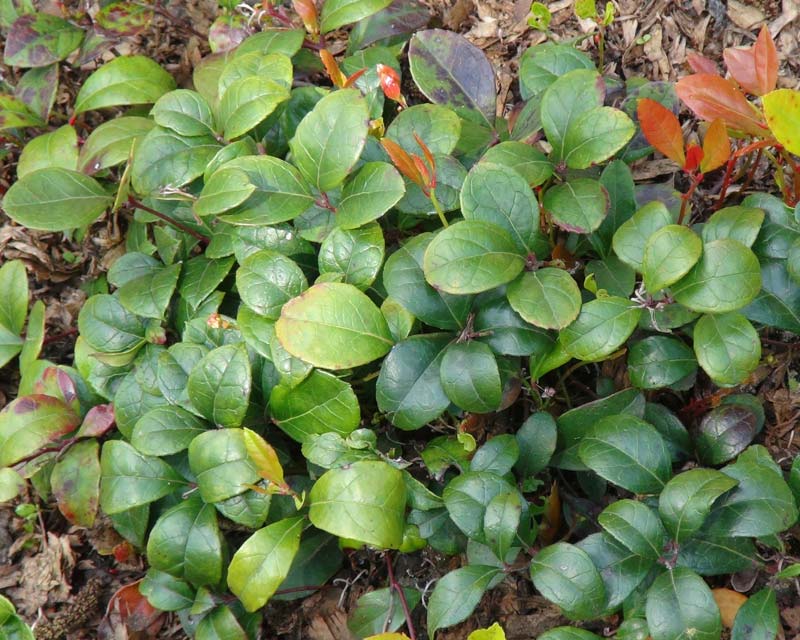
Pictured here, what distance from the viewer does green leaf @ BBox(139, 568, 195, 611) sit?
1839mm

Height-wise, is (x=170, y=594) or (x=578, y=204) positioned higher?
(x=578, y=204)

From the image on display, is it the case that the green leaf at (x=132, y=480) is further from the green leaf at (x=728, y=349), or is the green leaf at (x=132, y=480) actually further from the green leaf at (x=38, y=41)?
the green leaf at (x=38, y=41)

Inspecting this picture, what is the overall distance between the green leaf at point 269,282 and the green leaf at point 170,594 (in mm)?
692

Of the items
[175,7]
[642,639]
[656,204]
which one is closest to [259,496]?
[642,639]

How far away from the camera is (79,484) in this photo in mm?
1999

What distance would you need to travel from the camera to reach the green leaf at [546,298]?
5.01 ft

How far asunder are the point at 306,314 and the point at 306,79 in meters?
1.06

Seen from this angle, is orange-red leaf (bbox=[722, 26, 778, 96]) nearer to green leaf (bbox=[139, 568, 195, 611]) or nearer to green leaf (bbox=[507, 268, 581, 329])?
green leaf (bbox=[507, 268, 581, 329])

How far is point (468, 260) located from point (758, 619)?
896 millimetres

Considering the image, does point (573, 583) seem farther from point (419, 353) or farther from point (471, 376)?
point (419, 353)

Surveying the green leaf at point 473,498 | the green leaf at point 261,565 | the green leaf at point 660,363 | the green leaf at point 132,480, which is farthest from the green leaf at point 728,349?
the green leaf at point 132,480

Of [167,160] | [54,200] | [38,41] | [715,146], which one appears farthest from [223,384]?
[38,41]

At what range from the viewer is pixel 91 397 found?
2.16 m

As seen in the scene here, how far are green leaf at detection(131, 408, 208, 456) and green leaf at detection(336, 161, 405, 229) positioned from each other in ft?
1.97
